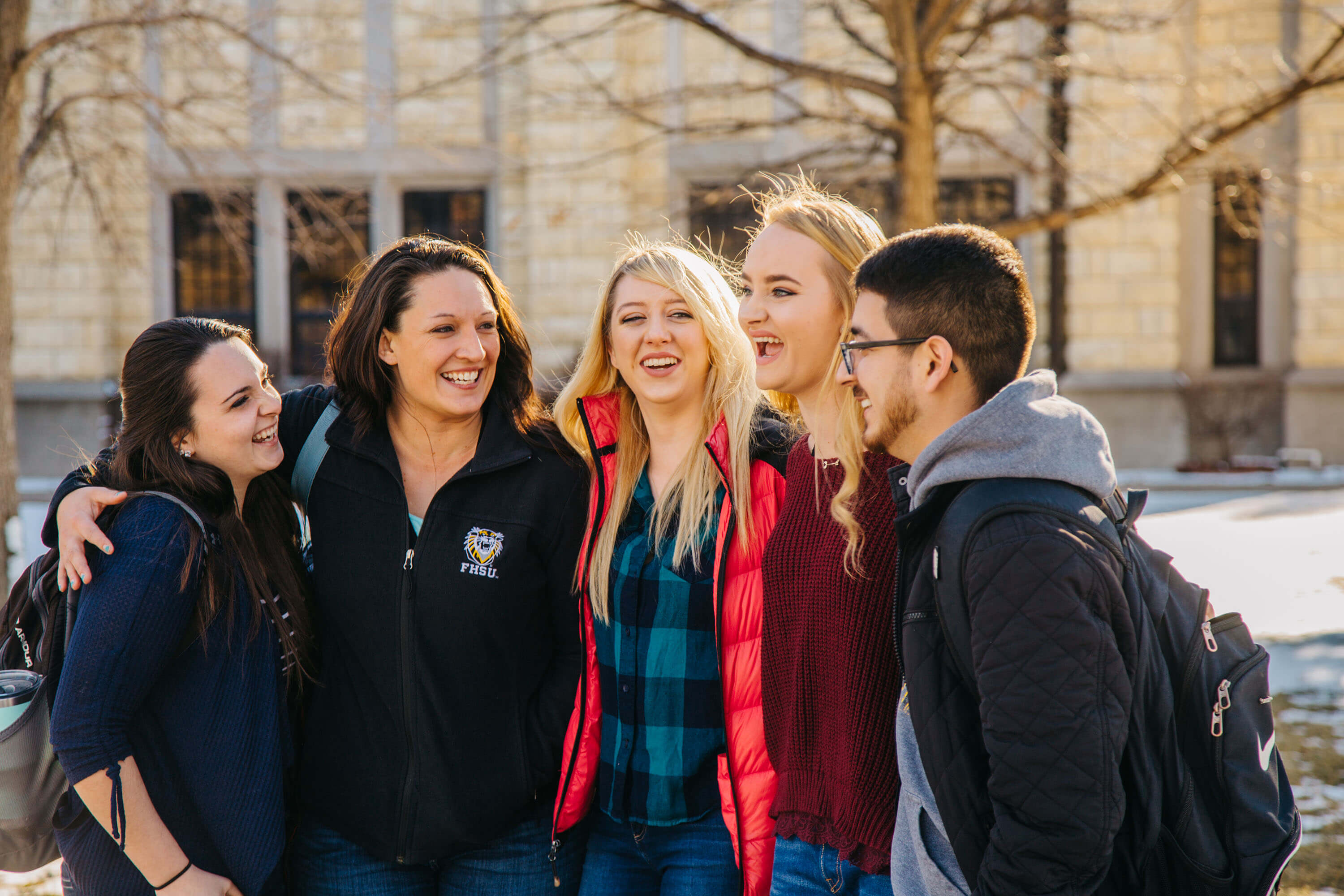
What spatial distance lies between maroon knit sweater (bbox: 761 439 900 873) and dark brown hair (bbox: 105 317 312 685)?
118 centimetres

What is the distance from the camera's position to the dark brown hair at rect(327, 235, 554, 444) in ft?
9.46

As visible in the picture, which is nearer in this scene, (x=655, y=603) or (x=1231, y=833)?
(x=1231, y=833)

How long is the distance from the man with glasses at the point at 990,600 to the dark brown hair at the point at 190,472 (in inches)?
57.0

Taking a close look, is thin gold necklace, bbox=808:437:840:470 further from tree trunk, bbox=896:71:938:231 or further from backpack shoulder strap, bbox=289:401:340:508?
tree trunk, bbox=896:71:938:231

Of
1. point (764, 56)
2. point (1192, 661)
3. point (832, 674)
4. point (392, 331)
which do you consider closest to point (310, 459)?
point (392, 331)

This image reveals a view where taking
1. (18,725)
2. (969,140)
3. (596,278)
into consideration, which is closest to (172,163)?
(596,278)

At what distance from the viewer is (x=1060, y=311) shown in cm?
1609

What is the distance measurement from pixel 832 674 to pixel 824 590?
18 centimetres

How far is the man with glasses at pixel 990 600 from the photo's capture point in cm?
170

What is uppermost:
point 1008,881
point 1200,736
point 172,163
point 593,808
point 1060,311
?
point 172,163

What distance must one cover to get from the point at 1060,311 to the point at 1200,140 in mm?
10270

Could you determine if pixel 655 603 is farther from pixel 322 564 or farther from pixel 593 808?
pixel 322 564

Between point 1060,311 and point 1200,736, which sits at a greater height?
point 1060,311

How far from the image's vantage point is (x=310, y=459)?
2.88 meters
